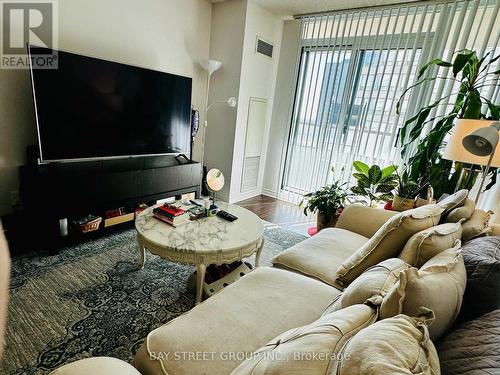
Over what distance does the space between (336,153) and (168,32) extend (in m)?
2.50

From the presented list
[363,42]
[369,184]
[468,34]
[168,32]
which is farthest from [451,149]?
[168,32]

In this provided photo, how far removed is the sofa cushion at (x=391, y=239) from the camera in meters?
1.24

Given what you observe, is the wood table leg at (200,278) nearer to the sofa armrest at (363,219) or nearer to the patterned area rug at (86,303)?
the patterned area rug at (86,303)

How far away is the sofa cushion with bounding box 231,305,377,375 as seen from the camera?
1.71 ft

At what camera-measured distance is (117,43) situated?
272cm

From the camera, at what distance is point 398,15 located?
3006 millimetres

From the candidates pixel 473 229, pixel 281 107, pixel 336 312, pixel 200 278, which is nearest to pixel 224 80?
pixel 281 107

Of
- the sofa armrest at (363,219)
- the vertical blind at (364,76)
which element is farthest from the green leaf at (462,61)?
the sofa armrest at (363,219)

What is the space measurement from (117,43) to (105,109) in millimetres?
814

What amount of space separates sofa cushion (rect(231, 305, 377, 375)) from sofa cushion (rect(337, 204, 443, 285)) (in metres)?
0.61

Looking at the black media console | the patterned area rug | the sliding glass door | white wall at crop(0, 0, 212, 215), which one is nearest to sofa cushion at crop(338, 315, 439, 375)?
the patterned area rug

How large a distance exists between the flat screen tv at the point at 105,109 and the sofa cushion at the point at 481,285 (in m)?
2.63

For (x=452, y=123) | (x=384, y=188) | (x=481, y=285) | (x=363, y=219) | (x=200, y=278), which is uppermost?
(x=452, y=123)

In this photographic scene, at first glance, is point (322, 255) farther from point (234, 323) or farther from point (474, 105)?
point (474, 105)
